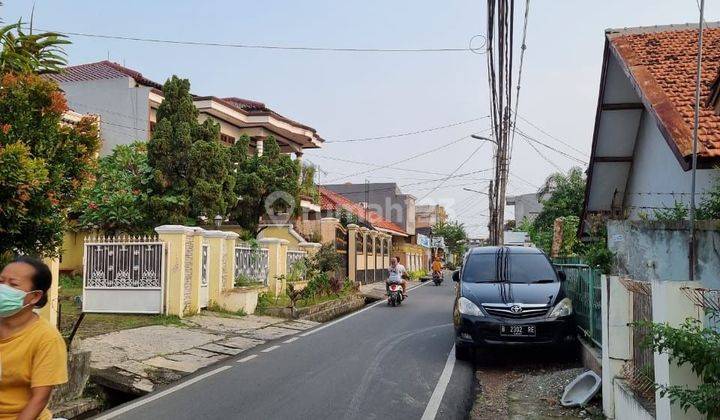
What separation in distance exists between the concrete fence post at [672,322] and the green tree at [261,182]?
18.8 meters

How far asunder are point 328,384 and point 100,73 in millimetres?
23484

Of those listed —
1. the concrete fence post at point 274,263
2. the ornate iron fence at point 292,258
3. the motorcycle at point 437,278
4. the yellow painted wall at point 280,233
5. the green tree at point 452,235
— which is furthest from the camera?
the green tree at point 452,235

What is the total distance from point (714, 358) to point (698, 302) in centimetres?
79

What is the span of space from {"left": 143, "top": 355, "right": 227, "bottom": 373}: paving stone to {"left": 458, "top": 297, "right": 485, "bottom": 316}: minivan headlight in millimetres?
3954

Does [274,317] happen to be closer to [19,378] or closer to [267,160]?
[267,160]

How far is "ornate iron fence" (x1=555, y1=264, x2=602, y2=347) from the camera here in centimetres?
806

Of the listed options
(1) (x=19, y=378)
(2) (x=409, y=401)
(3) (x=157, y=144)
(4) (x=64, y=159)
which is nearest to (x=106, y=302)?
(3) (x=157, y=144)

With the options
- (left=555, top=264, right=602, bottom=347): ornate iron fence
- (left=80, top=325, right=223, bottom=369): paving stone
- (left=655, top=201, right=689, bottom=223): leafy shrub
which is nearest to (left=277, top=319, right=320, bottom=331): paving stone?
(left=80, top=325, right=223, bottom=369): paving stone

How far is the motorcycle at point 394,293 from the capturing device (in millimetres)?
20656

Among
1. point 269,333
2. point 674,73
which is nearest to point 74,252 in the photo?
point 269,333

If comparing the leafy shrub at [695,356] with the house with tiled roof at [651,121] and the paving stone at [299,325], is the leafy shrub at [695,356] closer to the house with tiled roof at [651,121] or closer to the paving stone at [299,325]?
the house with tiled roof at [651,121]

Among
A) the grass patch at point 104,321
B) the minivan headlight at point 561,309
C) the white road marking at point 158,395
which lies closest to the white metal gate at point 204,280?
the grass patch at point 104,321

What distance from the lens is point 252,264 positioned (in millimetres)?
18469

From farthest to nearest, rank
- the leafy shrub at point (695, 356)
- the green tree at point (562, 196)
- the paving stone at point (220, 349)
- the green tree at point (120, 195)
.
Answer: the green tree at point (562, 196) → the green tree at point (120, 195) → the paving stone at point (220, 349) → the leafy shrub at point (695, 356)
